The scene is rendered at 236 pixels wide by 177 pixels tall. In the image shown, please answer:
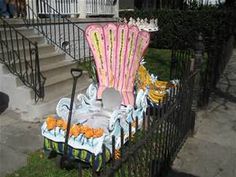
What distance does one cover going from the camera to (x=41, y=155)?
431 cm

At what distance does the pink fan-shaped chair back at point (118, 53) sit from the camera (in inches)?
195

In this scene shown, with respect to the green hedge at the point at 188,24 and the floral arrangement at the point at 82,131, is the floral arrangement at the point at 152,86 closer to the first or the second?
the floral arrangement at the point at 82,131

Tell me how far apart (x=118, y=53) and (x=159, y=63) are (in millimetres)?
5485

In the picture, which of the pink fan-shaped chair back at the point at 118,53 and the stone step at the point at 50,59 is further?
the stone step at the point at 50,59

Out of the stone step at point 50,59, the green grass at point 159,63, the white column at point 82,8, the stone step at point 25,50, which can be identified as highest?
the white column at point 82,8

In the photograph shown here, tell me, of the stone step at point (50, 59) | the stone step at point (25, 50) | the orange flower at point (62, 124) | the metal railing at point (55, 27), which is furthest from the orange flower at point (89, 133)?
the metal railing at point (55, 27)

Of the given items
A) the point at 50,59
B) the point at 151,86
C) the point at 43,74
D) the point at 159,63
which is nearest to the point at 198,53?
the point at 151,86

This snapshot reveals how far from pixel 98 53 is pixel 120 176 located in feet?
8.88

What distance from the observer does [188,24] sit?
13.4 m

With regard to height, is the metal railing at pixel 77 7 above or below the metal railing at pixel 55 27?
above

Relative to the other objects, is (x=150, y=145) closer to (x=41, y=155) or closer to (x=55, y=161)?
(x=55, y=161)

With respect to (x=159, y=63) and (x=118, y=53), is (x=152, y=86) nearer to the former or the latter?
(x=118, y=53)

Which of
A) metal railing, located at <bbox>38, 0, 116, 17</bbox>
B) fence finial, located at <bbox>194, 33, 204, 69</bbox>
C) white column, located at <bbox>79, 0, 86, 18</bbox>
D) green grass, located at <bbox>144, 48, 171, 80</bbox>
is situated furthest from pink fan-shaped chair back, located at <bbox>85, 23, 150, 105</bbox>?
white column, located at <bbox>79, 0, 86, 18</bbox>

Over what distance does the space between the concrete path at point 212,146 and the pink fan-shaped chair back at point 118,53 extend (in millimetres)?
1253
